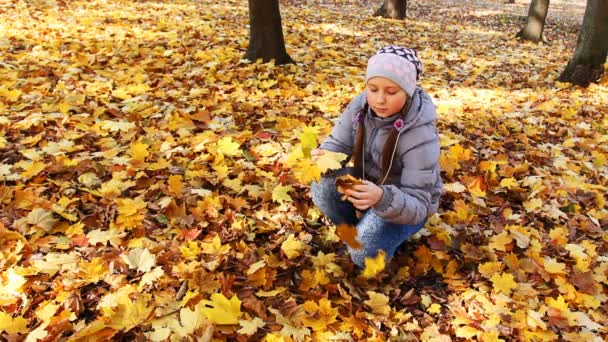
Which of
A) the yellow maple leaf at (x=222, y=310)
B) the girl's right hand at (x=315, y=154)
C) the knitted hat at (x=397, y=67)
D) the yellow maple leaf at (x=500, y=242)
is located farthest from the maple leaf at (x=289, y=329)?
the yellow maple leaf at (x=500, y=242)

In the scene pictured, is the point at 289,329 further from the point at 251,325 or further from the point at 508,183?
the point at 508,183

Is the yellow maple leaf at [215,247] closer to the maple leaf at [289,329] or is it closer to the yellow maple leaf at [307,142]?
the maple leaf at [289,329]

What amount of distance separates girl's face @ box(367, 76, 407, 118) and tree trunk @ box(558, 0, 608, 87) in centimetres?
516

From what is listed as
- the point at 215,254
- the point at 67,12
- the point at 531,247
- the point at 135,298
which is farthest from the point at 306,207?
the point at 67,12

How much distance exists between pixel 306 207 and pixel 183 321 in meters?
1.18

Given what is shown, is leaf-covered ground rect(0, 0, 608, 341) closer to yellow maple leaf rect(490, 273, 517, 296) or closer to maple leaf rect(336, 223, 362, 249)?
yellow maple leaf rect(490, 273, 517, 296)

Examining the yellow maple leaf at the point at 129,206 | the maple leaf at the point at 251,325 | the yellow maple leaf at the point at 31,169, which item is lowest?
the maple leaf at the point at 251,325

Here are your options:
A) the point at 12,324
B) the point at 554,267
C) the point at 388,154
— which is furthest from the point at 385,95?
the point at 12,324

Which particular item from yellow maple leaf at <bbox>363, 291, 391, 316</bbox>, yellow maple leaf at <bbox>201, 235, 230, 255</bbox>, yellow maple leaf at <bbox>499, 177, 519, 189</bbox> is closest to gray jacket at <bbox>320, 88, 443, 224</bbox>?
yellow maple leaf at <bbox>363, 291, 391, 316</bbox>

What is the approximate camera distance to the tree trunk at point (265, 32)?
5117mm

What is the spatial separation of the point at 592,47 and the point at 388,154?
17.6 ft

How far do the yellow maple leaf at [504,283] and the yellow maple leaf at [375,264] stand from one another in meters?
0.63

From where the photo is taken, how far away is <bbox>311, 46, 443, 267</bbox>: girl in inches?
79.3

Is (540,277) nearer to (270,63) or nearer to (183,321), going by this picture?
(183,321)
